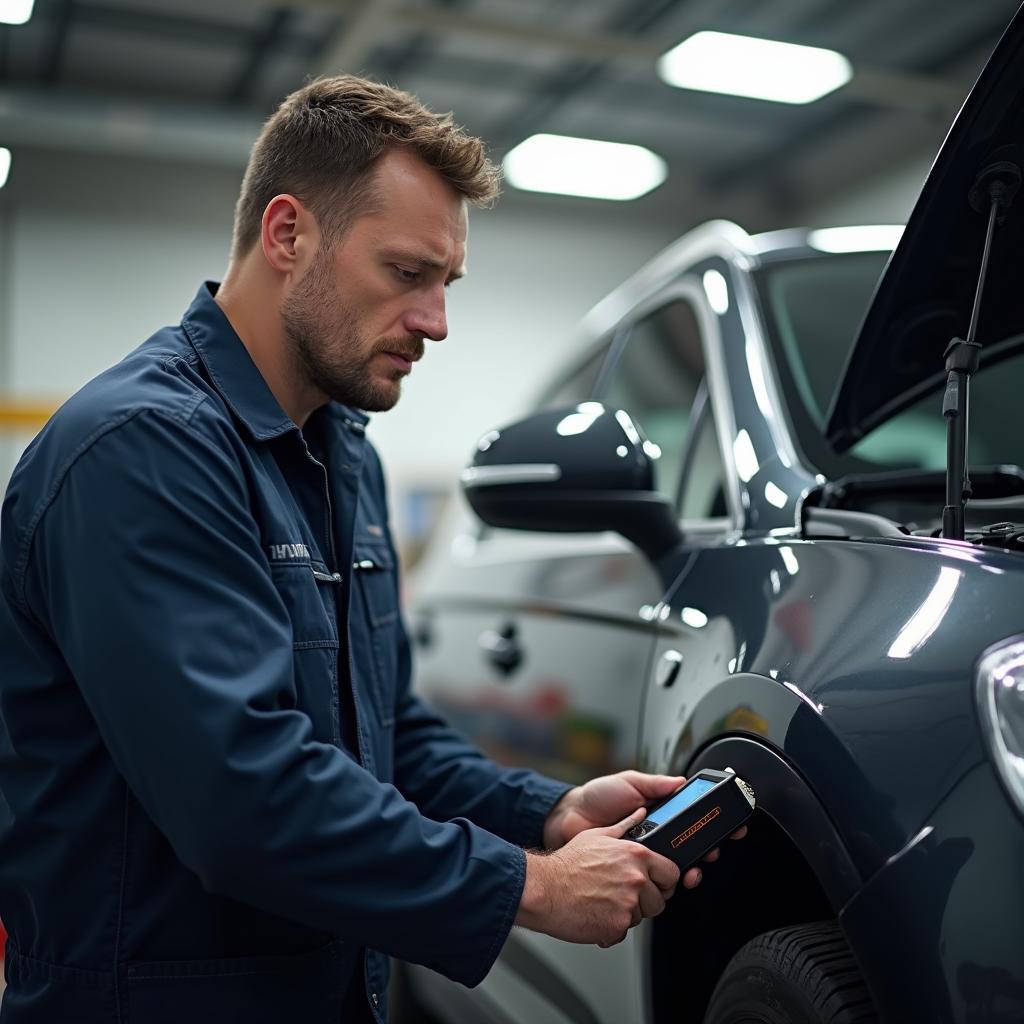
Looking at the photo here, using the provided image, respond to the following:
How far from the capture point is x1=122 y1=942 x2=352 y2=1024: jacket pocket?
4.18 ft

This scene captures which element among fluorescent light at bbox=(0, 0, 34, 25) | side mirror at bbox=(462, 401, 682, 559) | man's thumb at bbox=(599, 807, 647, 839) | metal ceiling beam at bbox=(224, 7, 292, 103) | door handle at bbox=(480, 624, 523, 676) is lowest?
man's thumb at bbox=(599, 807, 647, 839)

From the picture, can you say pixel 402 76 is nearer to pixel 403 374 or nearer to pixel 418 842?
pixel 403 374

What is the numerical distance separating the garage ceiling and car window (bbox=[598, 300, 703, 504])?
3936mm

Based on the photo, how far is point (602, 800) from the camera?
1.55 m


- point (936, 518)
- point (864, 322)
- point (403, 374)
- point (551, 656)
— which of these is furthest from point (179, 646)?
point (936, 518)

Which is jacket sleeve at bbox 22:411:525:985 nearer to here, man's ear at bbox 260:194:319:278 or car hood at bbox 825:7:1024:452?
man's ear at bbox 260:194:319:278

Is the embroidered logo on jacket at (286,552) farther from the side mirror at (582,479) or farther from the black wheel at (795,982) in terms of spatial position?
the black wheel at (795,982)

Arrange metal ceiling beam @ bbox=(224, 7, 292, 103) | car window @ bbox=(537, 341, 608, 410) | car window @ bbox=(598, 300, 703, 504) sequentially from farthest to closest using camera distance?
metal ceiling beam @ bbox=(224, 7, 292, 103)
car window @ bbox=(537, 341, 608, 410)
car window @ bbox=(598, 300, 703, 504)

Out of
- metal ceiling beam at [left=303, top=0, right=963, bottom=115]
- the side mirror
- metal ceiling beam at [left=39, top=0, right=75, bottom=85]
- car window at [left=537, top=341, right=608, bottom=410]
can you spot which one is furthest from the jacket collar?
metal ceiling beam at [left=39, top=0, right=75, bottom=85]

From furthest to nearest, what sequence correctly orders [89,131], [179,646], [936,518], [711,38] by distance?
[89,131]
[711,38]
[936,518]
[179,646]

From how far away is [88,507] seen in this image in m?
1.19

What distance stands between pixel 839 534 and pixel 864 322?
0.26 metres

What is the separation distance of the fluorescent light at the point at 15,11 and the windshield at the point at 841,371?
5384 mm

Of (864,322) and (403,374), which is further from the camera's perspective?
(403,374)
